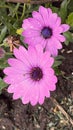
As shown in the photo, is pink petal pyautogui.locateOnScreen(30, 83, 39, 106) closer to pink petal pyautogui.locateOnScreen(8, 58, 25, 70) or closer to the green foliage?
pink petal pyautogui.locateOnScreen(8, 58, 25, 70)

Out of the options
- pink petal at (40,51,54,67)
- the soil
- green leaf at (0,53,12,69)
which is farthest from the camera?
the soil

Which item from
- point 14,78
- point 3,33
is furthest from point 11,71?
point 3,33

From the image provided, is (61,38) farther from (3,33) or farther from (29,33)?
(3,33)

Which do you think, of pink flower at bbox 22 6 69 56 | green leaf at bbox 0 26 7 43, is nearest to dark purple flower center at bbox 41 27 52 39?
pink flower at bbox 22 6 69 56

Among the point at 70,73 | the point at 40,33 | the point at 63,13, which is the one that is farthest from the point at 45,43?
the point at 70,73

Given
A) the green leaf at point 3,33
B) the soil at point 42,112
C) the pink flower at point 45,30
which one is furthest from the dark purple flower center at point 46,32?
the soil at point 42,112

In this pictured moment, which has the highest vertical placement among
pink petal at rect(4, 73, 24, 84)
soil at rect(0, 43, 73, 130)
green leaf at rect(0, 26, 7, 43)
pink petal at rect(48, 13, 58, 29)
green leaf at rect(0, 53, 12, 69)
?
pink petal at rect(48, 13, 58, 29)

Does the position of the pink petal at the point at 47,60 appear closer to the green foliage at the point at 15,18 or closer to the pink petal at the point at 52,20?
the pink petal at the point at 52,20
